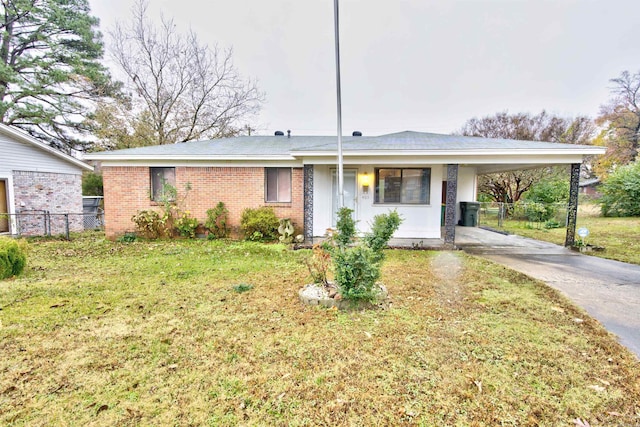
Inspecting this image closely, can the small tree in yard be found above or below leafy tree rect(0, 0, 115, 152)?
below

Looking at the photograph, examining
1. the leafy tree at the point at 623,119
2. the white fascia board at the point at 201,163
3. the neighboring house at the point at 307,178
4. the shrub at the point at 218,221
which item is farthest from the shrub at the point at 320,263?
the leafy tree at the point at 623,119

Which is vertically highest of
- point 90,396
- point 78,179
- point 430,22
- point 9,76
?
point 430,22

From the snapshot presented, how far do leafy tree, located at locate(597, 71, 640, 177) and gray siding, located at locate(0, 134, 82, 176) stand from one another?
3497cm

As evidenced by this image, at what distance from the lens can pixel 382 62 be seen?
1495 centimetres

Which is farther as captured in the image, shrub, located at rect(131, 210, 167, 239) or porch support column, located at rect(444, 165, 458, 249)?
shrub, located at rect(131, 210, 167, 239)

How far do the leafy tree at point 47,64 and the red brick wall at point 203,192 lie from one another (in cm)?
1059

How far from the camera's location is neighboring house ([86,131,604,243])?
7.75m

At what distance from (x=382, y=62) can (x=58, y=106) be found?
58.6 feet

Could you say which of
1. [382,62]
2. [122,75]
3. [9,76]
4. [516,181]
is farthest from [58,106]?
[516,181]

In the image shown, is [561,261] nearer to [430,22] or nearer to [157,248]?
[157,248]

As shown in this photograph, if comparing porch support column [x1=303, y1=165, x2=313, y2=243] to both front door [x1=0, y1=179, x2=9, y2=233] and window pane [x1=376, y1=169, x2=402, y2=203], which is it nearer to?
window pane [x1=376, y1=169, x2=402, y2=203]

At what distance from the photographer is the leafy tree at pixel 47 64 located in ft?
47.4

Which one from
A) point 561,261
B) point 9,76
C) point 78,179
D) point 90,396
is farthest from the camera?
point 9,76

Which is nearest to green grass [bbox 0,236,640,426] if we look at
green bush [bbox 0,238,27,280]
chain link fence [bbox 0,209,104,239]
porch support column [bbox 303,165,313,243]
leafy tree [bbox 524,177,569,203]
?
green bush [bbox 0,238,27,280]
